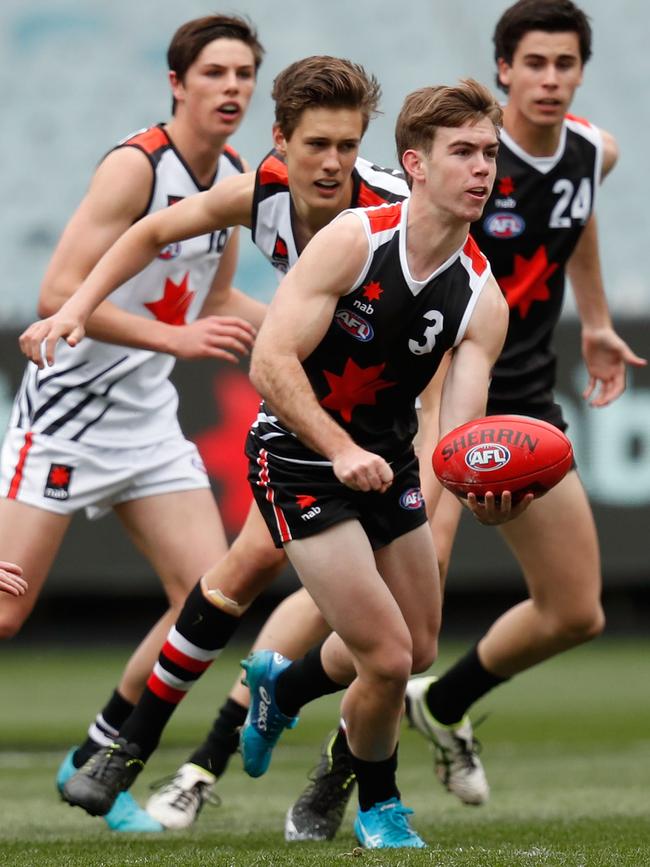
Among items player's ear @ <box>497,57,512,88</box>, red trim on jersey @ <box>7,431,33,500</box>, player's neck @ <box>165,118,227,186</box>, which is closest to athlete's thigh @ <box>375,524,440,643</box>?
red trim on jersey @ <box>7,431,33,500</box>

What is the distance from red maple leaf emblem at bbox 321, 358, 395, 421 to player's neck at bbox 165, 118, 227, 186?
1.46 metres

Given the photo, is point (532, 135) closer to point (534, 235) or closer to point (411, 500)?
point (534, 235)

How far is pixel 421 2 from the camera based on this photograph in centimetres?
1566

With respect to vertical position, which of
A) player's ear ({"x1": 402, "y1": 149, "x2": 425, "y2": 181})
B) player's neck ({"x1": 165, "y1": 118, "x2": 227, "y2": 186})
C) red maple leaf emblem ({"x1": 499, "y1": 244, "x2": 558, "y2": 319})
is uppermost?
player's ear ({"x1": 402, "y1": 149, "x2": 425, "y2": 181})

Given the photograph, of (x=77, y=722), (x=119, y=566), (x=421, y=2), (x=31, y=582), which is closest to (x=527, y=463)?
(x=31, y=582)

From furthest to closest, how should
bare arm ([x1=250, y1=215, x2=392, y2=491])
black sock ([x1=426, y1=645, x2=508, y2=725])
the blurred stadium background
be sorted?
the blurred stadium background
black sock ([x1=426, y1=645, x2=508, y2=725])
bare arm ([x1=250, y1=215, x2=392, y2=491])

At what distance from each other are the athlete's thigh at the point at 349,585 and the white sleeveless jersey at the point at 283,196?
986 mm

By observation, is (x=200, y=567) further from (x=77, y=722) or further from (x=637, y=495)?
(x=637, y=495)

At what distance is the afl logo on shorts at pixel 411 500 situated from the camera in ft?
14.7

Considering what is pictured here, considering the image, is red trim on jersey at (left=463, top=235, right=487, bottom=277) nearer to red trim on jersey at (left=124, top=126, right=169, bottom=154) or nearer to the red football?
the red football

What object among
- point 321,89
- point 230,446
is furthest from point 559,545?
point 230,446

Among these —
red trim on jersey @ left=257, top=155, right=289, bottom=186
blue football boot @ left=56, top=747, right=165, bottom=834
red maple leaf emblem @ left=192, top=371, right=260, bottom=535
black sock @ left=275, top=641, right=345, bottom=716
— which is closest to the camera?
red trim on jersey @ left=257, top=155, right=289, bottom=186

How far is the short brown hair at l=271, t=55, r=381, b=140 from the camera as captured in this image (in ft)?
14.6

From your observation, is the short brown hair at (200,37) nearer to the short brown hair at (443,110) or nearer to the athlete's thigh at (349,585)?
the short brown hair at (443,110)
